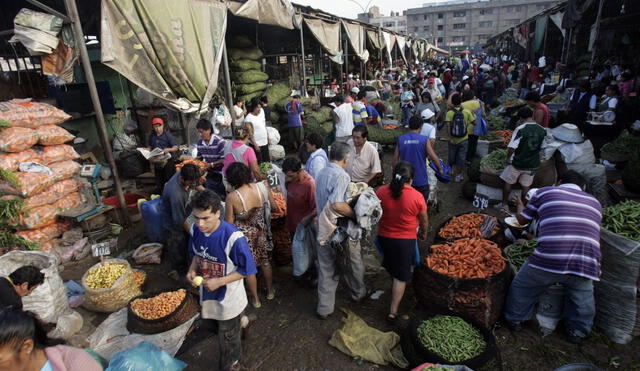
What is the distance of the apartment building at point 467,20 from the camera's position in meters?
66.9

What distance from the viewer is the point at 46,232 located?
564cm

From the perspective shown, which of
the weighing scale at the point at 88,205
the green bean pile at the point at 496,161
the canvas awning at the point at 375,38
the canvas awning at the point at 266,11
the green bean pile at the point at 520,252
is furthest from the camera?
the canvas awning at the point at 375,38

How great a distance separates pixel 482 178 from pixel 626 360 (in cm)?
400

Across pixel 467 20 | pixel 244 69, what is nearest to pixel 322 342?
pixel 244 69

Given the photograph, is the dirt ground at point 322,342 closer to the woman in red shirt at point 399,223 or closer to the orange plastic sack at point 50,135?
the woman in red shirt at point 399,223

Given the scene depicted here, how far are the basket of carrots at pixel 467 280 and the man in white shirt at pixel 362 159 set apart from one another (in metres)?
1.69

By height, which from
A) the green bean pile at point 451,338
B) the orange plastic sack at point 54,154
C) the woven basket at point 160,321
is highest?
the orange plastic sack at point 54,154

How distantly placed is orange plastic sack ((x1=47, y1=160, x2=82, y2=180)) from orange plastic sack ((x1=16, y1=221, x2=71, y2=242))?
0.80 meters

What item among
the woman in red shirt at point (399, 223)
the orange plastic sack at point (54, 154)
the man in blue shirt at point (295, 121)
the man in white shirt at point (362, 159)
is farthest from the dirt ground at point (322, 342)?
the man in blue shirt at point (295, 121)

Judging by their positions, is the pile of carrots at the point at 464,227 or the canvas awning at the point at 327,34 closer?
the pile of carrots at the point at 464,227

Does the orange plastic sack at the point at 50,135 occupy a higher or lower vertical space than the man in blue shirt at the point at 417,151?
higher

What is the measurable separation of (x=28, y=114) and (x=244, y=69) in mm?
6493

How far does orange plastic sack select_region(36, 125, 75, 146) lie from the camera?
5.45 m

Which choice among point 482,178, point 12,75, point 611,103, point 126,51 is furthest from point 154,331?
point 611,103
